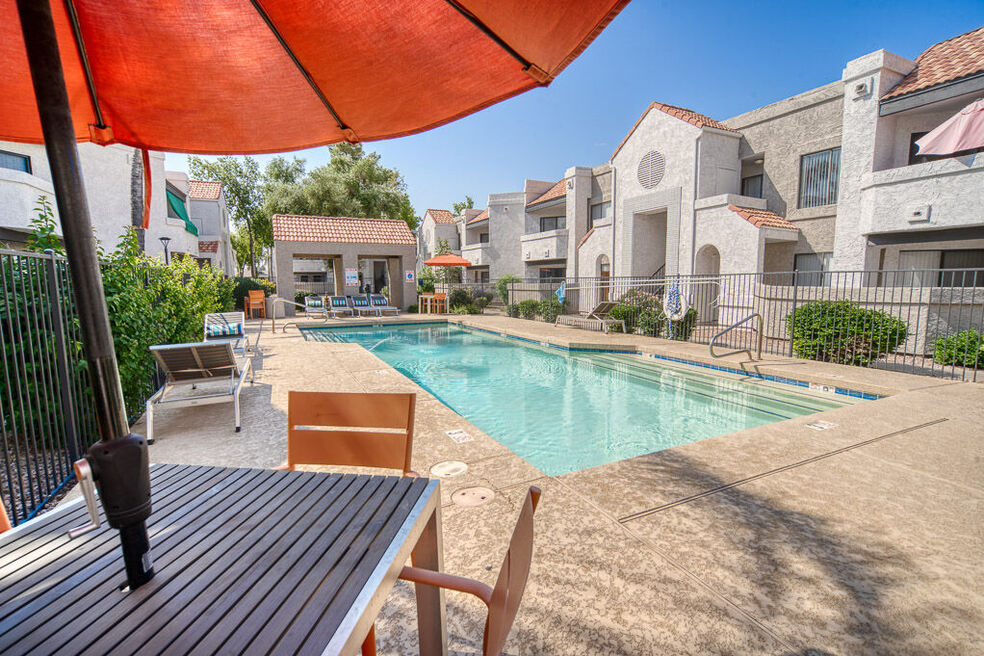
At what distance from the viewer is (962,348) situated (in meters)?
7.34

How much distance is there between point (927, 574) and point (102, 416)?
332cm

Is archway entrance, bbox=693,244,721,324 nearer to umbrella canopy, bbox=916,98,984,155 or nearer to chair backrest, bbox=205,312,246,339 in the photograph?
umbrella canopy, bbox=916,98,984,155

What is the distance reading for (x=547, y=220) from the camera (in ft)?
93.5

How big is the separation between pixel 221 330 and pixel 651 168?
15.6 meters

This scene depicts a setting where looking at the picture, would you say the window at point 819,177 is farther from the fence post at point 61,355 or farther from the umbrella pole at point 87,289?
the fence post at point 61,355

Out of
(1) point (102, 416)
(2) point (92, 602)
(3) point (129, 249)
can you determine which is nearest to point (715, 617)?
(2) point (92, 602)

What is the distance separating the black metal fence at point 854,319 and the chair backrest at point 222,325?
8577 mm

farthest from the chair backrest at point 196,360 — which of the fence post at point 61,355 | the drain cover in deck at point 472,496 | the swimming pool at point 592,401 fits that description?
the drain cover in deck at point 472,496

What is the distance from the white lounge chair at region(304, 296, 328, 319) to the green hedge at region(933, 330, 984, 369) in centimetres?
1708

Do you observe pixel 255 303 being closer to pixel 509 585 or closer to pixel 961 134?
pixel 509 585

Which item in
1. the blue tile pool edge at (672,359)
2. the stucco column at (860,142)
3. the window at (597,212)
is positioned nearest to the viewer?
the blue tile pool edge at (672,359)

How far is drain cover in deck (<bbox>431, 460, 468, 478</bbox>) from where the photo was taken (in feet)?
10.5

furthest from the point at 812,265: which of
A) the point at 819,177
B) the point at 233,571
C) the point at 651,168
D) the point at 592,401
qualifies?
the point at 233,571

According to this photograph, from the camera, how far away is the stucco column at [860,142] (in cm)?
1138
